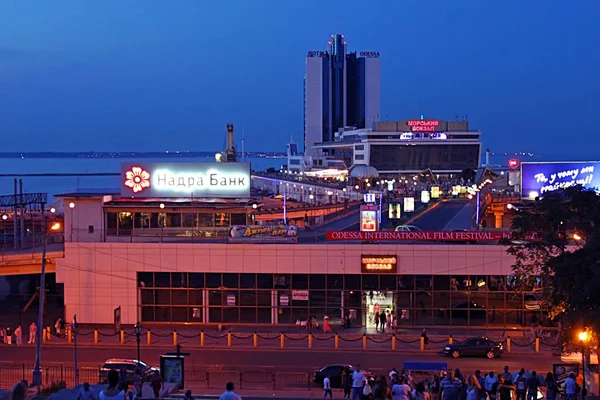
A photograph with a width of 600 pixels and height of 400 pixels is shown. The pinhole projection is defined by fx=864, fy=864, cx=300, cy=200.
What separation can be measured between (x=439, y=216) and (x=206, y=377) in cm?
4022

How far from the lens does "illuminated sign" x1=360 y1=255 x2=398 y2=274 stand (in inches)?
1417

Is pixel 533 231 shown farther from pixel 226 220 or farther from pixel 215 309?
pixel 226 220

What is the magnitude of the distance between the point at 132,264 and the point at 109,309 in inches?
86.0

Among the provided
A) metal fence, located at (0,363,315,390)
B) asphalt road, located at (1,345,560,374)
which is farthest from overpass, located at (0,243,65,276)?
metal fence, located at (0,363,315,390)

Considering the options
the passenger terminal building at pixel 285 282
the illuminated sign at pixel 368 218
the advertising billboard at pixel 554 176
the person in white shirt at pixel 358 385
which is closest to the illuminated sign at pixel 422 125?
the advertising billboard at pixel 554 176

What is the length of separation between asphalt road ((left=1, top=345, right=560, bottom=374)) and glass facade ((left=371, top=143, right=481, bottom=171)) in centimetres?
12317

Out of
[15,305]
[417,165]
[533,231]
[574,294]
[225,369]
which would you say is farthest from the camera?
[417,165]

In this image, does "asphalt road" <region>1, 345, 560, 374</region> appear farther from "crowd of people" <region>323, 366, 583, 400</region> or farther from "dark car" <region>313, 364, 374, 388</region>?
"crowd of people" <region>323, 366, 583, 400</region>

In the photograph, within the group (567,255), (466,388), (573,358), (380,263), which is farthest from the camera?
(380,263)

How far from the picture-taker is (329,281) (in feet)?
120

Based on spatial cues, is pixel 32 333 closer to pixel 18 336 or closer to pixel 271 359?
pixel 18 336

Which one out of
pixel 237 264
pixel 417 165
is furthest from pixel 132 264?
pixel 417 165

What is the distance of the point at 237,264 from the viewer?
120ft

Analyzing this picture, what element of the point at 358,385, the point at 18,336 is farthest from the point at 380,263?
the point at 358,385
